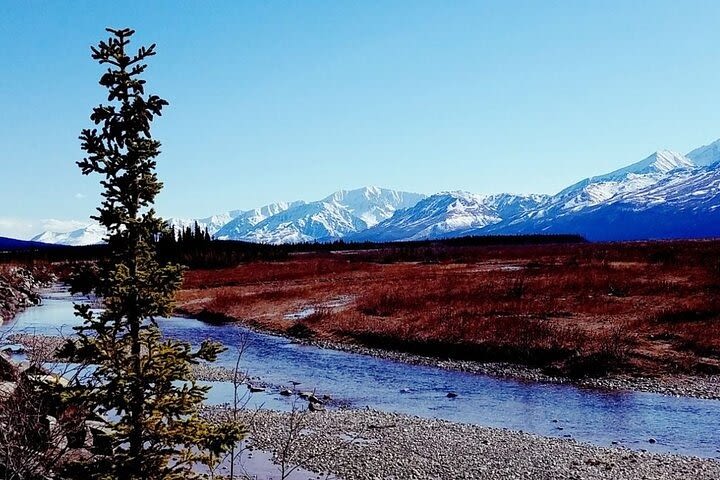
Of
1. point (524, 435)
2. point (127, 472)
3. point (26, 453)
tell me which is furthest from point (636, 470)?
point (26, 453)

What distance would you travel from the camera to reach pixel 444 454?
16859mm

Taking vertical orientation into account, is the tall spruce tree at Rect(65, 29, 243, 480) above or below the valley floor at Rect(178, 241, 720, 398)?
above

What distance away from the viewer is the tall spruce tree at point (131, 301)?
26.4 ft

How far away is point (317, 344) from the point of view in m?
35.1

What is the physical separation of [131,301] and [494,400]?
17190 millimetres

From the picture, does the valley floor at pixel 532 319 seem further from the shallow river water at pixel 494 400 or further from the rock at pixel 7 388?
the rock at pixel 7 388

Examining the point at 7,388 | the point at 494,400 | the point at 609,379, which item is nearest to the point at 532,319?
the point at 609,379

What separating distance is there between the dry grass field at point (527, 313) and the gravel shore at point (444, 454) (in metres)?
9.62

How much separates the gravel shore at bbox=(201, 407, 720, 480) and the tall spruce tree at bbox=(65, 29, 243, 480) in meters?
6.31

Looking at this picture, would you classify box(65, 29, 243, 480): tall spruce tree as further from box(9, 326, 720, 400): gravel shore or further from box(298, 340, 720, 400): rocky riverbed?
box(298, 340, 720, 400): rocky riverbed

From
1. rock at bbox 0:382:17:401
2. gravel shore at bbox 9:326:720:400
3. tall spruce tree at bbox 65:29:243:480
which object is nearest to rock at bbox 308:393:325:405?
gravel shore at bbox 9:326:720:400

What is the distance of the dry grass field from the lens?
28.0 m

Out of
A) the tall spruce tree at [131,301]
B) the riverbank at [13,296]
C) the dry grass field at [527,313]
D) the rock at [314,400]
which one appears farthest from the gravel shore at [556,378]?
the riverbank at [13,296]

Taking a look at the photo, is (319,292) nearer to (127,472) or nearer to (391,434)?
(391,434)
